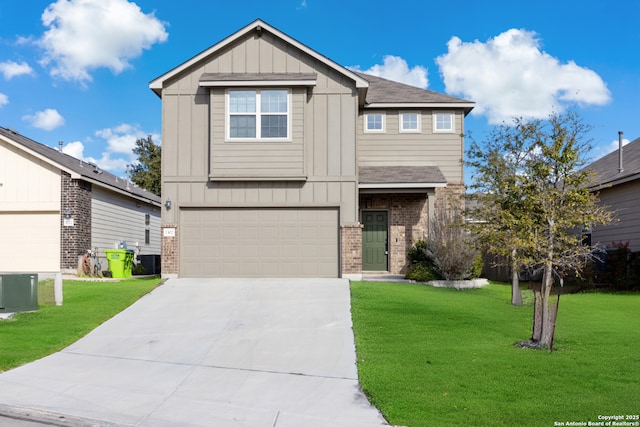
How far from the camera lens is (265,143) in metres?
17.7

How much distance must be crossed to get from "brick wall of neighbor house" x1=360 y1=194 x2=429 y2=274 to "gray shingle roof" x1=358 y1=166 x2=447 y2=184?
78 cm

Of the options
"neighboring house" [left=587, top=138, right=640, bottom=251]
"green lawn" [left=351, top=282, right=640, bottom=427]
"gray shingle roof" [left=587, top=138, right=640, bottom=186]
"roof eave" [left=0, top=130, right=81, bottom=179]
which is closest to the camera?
"green lawn" [left=351, top=282, right=640, bottom=427]

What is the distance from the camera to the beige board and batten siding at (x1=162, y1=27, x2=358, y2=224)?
1773 centimetres

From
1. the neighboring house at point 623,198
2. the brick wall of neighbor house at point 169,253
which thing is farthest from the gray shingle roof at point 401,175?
the brick wall of neighbor house at point 169,253

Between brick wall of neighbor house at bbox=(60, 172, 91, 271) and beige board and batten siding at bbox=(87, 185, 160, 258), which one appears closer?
brick wall of neighbor house at bbox=(60, 172, 91, 271)

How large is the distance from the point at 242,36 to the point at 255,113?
8.30ft

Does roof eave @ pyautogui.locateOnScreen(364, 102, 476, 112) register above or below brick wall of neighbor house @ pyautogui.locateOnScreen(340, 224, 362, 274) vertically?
above

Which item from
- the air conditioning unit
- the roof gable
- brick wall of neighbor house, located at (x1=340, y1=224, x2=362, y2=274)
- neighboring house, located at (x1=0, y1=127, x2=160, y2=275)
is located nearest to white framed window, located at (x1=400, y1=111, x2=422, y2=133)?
the roof gable

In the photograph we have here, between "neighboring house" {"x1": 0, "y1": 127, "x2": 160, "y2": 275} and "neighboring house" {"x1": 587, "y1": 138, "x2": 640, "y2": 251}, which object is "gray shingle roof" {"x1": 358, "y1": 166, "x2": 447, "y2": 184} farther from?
"neighboring house" {"x1": 0, "y1": 127, "x2": 160, "y2": 275}

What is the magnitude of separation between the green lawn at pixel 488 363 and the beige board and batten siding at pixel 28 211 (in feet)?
37.9

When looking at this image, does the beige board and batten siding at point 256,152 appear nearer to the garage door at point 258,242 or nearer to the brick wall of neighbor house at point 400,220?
the garage door at point 258,242

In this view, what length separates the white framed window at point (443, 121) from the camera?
828 inches

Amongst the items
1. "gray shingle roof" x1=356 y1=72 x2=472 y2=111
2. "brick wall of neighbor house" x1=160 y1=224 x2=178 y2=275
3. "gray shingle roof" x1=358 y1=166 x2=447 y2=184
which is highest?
"gray shingle roof" x1=356 y1=72 x2=472 y2=111

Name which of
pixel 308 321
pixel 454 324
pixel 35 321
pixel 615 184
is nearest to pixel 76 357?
pixel 35 321
